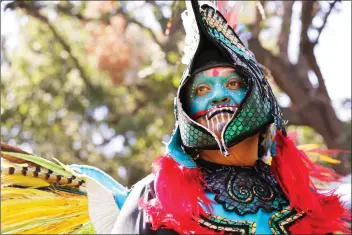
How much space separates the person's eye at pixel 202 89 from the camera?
9.23ft

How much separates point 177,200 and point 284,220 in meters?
0.46

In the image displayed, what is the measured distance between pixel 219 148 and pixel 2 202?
0.96 metres

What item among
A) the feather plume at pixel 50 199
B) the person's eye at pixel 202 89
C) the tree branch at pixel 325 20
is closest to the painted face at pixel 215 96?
the person's eye at pixel 202 89

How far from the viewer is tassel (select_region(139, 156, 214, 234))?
2.58 m

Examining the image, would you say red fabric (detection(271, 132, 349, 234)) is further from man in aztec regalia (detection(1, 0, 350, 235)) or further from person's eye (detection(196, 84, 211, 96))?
person's eye (detection(196, 84, 211, 96))

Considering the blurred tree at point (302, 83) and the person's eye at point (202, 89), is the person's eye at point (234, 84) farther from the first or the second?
the blurred tree at point (302, 83)

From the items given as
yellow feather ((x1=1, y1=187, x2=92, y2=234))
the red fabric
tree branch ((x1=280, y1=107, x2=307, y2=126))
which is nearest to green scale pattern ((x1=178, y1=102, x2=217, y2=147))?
the red fabric

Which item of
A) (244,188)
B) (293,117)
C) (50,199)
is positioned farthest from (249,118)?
(293,117)

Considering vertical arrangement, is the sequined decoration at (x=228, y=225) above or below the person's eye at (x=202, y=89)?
below

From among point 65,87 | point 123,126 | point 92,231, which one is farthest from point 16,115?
point 92,231

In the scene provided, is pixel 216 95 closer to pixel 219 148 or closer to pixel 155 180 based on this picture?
pixel 219 148

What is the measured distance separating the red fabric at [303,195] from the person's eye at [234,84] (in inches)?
Result: 13.4

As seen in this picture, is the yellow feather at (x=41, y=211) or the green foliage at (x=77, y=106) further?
the green foliage at (x=77, y=106)

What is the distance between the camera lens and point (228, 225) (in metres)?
2.60
